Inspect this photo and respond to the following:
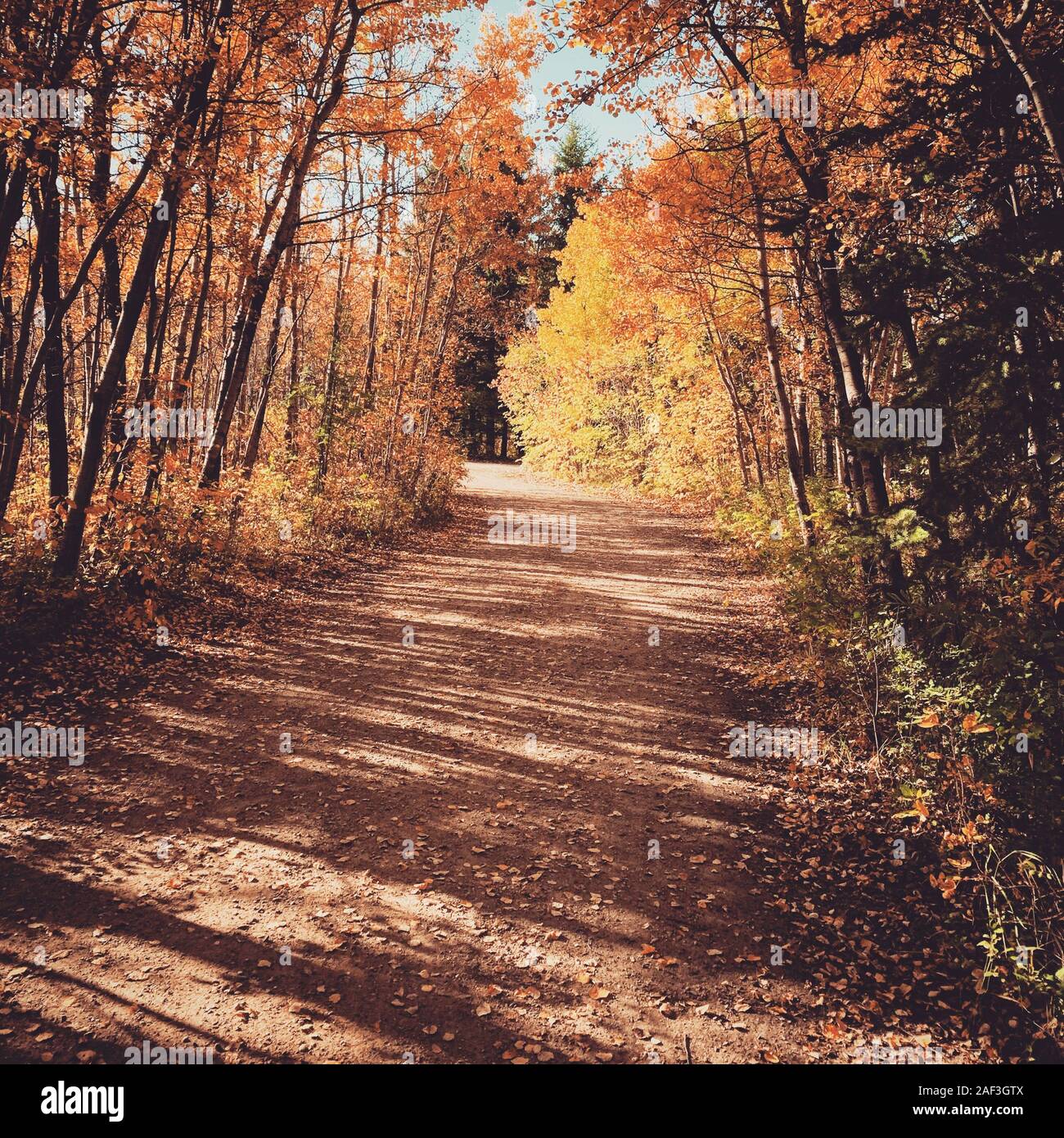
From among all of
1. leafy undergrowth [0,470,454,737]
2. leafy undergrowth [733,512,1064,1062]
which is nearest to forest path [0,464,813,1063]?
leafy undergrowth [733,512,1064,1062]

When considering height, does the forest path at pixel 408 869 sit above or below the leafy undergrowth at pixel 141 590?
below

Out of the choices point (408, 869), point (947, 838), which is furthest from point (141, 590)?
point (947, 838)

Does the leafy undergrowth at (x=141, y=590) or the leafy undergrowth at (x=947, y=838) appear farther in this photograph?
the leafy undergrowth at (x=141, y=590)

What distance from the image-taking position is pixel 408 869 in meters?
5.09

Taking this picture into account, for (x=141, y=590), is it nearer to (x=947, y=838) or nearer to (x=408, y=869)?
(x=408, y=869)

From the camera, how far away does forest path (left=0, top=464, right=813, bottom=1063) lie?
3.79 m

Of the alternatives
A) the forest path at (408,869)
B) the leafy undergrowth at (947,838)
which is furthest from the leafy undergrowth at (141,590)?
the leafy undergrowth at (947,838)

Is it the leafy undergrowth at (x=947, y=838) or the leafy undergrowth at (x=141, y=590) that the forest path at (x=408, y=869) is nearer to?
the leafy undergrowth at (x=947, y=838)

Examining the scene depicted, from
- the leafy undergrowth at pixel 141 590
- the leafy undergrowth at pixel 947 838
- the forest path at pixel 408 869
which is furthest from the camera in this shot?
the leafy undergrowth at pixel 141 590

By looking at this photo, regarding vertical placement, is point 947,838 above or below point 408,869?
above

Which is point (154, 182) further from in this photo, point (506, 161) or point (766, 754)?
point (766, 754)

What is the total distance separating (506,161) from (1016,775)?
16.7m

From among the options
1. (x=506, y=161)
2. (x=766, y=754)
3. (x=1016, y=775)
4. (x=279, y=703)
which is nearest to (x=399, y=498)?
(x=506, y=161)

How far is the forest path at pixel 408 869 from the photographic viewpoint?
12.4 feet
